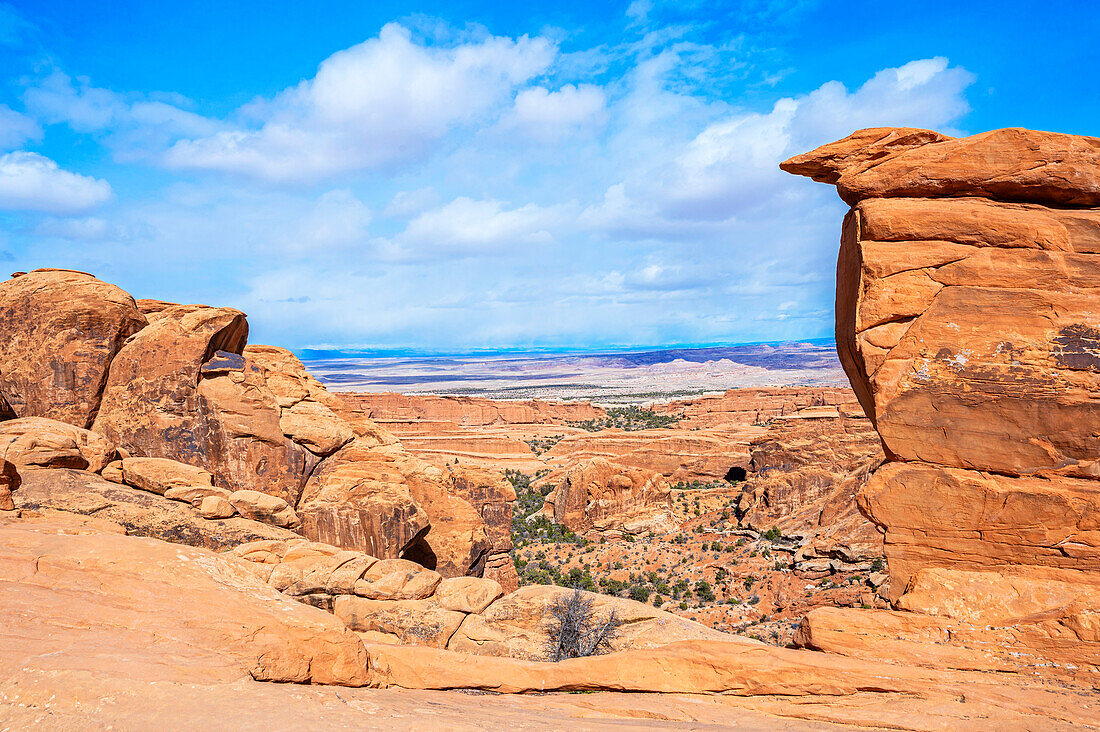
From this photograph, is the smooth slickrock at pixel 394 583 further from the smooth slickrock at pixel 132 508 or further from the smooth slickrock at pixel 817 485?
the smooth slickrock at pixel 817 485

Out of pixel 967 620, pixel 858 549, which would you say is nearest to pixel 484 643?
pixel 967 620

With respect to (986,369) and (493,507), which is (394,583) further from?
(986,369)

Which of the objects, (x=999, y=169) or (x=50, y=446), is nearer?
(x=999, y=169)

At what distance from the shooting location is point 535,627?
14.3m

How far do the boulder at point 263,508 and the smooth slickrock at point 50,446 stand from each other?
3972 millimetres

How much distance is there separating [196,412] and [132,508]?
4.86 m

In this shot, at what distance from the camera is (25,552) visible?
9.50 m

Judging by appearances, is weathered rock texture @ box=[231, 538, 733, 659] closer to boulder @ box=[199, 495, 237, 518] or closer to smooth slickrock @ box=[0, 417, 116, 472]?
boulder @ box=[199, 495, 237, 518]

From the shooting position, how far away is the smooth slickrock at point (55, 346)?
1833 cm

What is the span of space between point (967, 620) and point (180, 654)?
12.1 m

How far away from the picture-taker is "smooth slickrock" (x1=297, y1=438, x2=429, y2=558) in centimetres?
1888

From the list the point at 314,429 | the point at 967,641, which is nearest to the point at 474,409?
the point at 314,429

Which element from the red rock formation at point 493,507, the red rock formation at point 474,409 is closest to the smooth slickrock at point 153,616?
the red rock formation at point 493,507

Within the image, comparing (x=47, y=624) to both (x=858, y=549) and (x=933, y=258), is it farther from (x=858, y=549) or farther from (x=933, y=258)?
(x=858, y=549)
